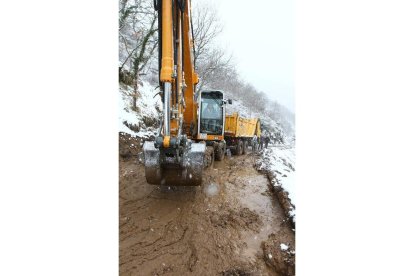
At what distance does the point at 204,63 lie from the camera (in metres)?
9.33

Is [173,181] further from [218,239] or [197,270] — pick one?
[197,270]

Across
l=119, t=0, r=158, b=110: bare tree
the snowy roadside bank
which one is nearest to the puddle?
the snowy roadside bank

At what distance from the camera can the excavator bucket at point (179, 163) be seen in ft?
8.81

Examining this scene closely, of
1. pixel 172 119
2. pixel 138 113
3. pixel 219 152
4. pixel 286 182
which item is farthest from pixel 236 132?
pixel 172 119

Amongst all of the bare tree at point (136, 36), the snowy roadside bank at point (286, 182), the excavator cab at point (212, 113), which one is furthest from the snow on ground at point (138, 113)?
the snowy roadside bank at point (286, 182)

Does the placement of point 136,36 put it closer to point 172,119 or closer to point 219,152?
point 219,152

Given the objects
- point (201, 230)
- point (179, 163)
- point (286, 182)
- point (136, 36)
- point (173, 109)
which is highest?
point (136, 36)

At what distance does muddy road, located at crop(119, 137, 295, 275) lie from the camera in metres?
2.28

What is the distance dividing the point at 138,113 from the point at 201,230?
11.0 ft

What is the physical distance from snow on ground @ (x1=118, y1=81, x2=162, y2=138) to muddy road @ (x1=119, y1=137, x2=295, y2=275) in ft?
4.01

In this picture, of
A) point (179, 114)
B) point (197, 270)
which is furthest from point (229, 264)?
Answer: point (179, 114)

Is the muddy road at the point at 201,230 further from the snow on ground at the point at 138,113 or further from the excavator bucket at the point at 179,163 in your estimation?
the snow on ground at the point at 138,113

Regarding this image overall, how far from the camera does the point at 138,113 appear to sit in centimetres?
555

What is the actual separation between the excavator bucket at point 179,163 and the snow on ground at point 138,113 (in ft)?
7.06
